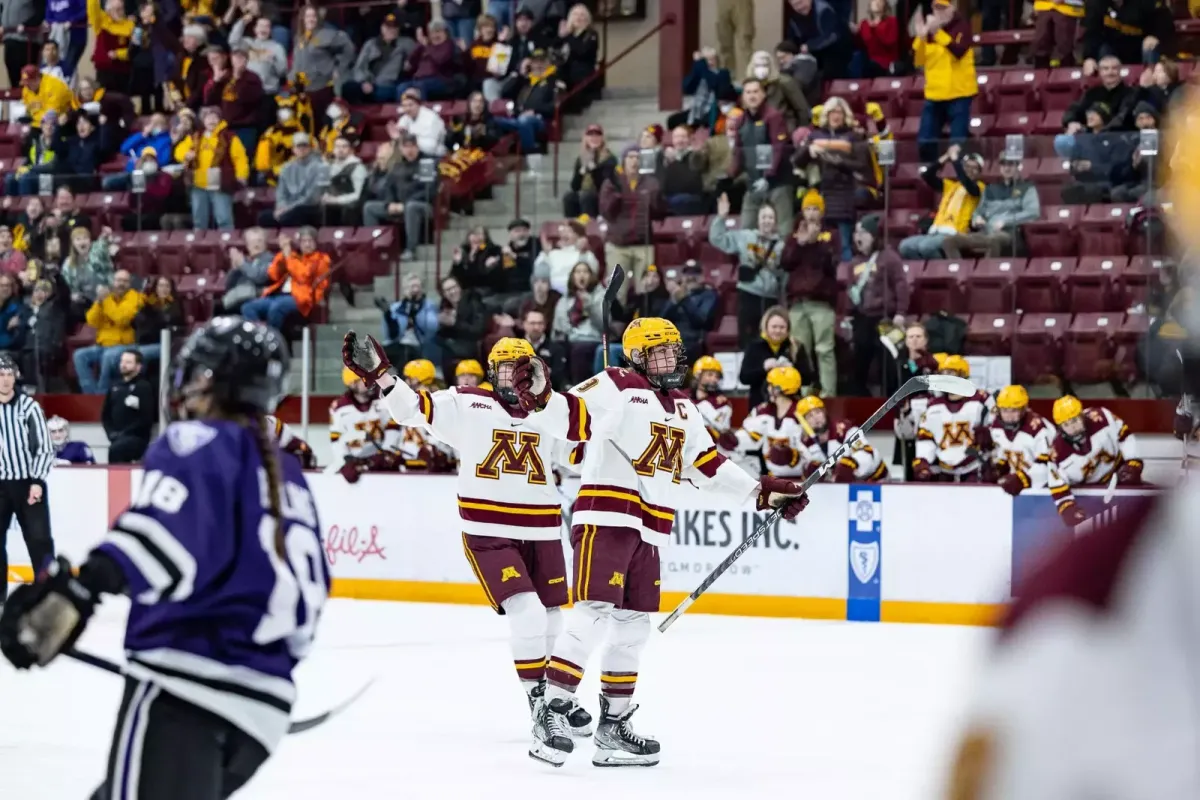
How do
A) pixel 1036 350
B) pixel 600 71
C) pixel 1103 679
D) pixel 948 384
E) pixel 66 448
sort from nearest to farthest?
pixel 1103 679, pixel 948 384, pixel 1036 350, pixel 66 448, pixel 600 71

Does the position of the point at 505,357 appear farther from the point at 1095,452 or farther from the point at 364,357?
the point at 1095,452

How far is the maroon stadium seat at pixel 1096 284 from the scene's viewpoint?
33.8 feet

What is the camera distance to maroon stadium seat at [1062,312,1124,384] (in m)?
10.2

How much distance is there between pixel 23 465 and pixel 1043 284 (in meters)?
6.19

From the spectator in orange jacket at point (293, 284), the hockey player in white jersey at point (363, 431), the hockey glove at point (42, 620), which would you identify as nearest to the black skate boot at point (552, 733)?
the hockey glove at point (42, 620)

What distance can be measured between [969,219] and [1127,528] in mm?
10269

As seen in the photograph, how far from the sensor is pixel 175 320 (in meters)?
12.6

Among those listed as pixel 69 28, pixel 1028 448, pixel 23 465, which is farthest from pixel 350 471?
pixel 69 28

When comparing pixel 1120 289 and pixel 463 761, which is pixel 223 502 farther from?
pixel 1120 289

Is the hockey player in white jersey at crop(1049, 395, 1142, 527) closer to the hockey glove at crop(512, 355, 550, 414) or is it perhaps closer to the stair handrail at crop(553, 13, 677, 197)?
the hockey glove at crop(512, 355, 550, 414)

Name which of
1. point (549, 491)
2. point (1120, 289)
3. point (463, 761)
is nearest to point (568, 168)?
point (1120, 289)

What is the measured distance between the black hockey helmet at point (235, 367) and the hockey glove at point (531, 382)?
2.97 meters

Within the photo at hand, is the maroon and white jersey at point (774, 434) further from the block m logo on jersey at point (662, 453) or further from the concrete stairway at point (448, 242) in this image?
the block m logo on jersey at point (662, 453)

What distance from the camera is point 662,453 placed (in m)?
6.17
